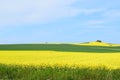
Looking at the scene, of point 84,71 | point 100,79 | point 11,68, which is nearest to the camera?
point 100,79

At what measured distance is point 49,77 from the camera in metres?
10.8

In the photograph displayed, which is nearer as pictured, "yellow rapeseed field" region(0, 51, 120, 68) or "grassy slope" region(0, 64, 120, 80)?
"grassy slope" region(0, 64, 120, 80)

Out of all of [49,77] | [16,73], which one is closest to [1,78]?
[16,73]

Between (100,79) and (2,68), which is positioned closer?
(100,79)

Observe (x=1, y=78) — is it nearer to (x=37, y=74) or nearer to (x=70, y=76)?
(x=37, y=74)

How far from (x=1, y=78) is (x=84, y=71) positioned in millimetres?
2733

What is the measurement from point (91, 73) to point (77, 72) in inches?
18.2

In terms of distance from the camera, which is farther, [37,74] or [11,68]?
[11,68]

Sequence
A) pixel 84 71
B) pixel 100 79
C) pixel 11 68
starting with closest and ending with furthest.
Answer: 1. pixel 100 79
2. pixel 84 71
3. pixel 11 68

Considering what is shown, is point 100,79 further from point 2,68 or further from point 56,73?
point 2,68

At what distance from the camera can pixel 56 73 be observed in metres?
11.0

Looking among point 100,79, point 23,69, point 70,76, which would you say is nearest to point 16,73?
point 23,69

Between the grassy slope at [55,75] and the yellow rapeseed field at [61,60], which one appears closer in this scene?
the grassy slope at [55,75]

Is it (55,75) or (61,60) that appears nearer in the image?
(55,75)
